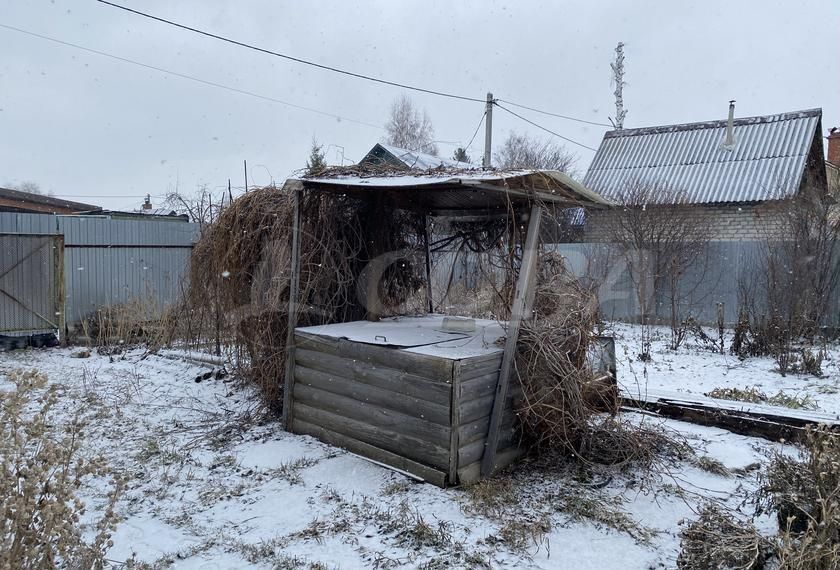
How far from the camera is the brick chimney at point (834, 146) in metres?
15.6

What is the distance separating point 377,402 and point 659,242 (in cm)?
757

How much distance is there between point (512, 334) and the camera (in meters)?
3.84

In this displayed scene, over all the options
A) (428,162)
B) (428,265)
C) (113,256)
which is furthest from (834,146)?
(113,256)

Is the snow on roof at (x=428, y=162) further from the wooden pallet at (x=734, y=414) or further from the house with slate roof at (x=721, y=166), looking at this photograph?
Result: the house with slate roof at (x=721, y=166)

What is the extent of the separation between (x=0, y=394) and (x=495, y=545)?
2.24 meters

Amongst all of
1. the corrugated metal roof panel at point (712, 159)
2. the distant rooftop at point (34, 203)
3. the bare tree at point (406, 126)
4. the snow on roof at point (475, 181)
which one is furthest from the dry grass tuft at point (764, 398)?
the bare tree at point (406, 126)

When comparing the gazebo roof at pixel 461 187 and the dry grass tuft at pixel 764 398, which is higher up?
the gazebo roof at pixel 461 187

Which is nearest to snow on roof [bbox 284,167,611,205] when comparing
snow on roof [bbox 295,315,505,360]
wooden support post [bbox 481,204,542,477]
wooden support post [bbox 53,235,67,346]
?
wooden support post [bbox 481,204,542,477]

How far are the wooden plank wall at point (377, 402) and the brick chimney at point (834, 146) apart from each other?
16.4 metres

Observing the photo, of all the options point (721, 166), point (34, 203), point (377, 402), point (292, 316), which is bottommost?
point (377, 402)

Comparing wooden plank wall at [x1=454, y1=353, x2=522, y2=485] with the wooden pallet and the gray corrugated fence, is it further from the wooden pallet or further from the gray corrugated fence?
the gray corrugated fence

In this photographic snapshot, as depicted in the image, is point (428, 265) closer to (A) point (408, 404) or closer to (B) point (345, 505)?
(A) point (408, 404)

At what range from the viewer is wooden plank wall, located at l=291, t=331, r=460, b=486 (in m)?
3.60

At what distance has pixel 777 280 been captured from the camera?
8.07m
